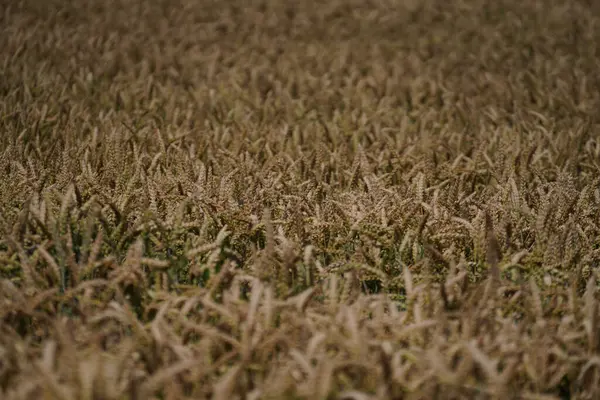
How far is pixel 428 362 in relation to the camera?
1.41 m

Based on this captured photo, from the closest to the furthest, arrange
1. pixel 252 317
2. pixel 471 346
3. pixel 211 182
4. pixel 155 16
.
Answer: pixel 471 346 → pixel 252 317 → pixel 211 182 → pixel 155 16

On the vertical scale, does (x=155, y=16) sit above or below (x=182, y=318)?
above

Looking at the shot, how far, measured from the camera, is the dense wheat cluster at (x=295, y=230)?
4.66 feet

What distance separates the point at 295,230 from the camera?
208 cm

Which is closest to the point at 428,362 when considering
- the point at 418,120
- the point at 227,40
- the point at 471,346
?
the point at 471,346

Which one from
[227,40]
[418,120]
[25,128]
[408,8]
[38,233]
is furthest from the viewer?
[408,8]

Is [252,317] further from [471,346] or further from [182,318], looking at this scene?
[471,346]

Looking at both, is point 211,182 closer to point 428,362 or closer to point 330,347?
point 330,347

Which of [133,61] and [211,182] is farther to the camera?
[133,61]

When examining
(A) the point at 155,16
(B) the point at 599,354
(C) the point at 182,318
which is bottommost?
(B) the point at 599,354

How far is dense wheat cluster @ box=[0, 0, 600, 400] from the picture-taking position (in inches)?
55.9

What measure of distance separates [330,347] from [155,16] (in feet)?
17.1

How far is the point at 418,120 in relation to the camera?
343cm

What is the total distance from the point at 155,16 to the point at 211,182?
420cm
